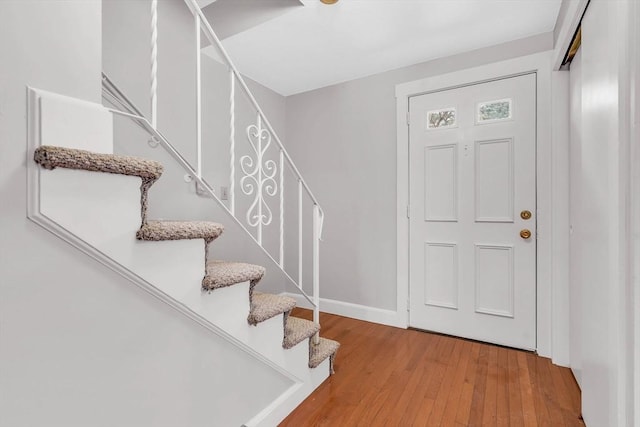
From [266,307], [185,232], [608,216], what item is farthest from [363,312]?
[185,232]

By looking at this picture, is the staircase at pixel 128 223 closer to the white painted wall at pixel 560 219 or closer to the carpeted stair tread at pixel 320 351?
the carpeted stair tread at pixel 320 351

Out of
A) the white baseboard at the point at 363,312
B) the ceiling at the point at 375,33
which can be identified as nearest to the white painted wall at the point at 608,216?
the ceiling at the point at 375,33

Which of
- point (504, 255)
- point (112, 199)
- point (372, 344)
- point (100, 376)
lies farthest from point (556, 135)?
point (100, 376)

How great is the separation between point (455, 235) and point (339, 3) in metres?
1.81

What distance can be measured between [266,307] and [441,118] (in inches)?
78.6

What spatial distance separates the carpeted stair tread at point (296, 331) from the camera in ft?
4.68

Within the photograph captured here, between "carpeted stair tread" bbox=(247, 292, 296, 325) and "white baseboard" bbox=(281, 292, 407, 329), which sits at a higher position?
"carpeted stair tread" bbox=(247, 292, 296, 325)

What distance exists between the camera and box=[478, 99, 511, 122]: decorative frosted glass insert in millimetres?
2115

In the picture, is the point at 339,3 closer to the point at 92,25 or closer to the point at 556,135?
the point at 92,25

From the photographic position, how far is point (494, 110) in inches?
85.0

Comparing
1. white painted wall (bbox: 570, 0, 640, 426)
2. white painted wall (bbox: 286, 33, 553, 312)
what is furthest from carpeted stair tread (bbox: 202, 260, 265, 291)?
white painted wall (bbox: 286, 33, 553, 312)

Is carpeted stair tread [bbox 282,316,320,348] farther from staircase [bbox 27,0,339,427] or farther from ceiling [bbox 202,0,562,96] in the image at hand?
ceiling [bbox 202,0,562,96]

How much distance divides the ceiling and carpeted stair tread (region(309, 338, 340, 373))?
6.58 ft

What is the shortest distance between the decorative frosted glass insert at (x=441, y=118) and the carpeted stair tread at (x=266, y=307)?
6.00 ft
